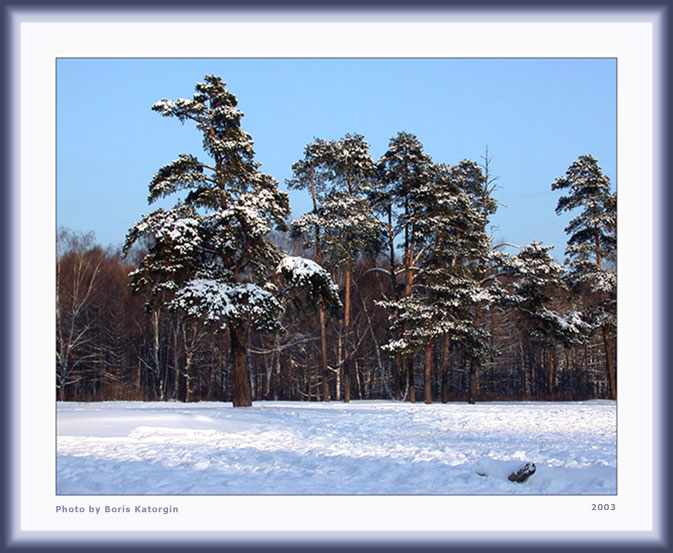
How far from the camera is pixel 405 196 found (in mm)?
34750

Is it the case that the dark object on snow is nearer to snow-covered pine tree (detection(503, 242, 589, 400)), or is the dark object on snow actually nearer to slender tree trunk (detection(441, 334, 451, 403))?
slender tree trunk (detection(441, 334, 451, 403))

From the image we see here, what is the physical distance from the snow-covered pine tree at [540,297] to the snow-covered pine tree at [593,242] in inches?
Answer: 32.3

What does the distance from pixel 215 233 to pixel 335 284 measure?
4.51 metres

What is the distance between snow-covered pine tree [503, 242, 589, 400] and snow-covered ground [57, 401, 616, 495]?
46.5ft

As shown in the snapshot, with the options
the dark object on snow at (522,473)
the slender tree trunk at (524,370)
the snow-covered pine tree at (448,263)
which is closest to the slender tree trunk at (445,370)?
the snow-covered pine tree at (448,263)

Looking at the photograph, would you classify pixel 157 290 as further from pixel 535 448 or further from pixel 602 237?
pixel 602 237

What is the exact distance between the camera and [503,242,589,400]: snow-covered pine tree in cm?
3234

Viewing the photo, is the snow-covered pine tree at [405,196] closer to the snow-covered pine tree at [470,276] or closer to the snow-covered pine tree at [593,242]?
the snow-covered pine tree at [470,276]

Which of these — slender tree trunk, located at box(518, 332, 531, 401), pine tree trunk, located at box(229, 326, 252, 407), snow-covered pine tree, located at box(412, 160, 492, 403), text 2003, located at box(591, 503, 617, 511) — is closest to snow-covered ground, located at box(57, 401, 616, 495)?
text 2003, located at box(591, 503, 617, 511)

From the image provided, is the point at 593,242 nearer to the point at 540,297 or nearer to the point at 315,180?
the point at 540,297

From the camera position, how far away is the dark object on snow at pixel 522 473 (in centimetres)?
917

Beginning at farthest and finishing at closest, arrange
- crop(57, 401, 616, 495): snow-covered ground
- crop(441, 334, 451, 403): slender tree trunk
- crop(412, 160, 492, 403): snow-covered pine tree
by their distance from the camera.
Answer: crop(441, 334, 451, 403): slender tree trunk < crop(412, 160, 492, 403): snow-covered pine tree < crop(57, 401, 616, 495): snow-covered ground

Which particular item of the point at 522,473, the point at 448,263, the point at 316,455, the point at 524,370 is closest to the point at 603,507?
the point at 522,473
